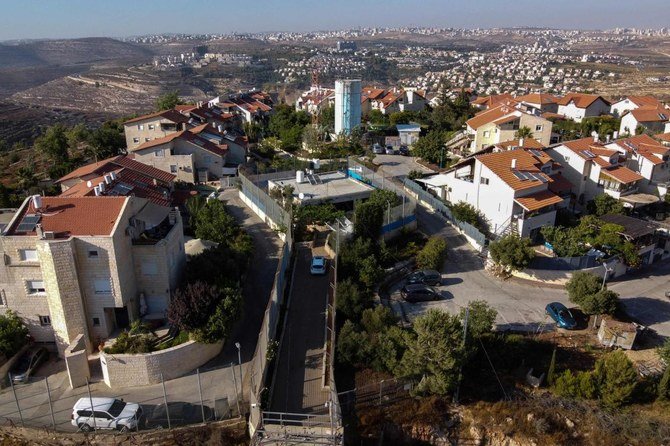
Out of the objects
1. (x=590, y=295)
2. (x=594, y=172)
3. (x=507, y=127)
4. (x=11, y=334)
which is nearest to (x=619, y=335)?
(x=590, y=295)

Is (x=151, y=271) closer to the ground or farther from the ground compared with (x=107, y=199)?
closer to the ground

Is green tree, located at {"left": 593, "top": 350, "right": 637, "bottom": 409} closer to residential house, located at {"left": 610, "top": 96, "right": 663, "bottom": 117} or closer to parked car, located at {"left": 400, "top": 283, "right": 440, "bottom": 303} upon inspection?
parked car, located at {"left": 400, "top": 283, "right": 440, "bottom": 303}

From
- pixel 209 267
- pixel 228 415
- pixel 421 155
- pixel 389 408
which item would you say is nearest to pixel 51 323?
pixel 209 267

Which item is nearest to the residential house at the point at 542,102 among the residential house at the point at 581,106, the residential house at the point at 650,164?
the residential house at the point at 581,106

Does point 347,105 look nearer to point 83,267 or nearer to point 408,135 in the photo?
point 408,135

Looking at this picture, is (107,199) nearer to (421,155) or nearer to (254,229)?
(254,229)
